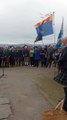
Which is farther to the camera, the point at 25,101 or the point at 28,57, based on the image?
the point at 28,57

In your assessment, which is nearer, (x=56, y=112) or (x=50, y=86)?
(x=56, y=112)

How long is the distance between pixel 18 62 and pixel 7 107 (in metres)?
19.8

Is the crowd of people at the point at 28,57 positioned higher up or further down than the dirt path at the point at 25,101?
higher up

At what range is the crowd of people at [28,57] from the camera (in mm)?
29062

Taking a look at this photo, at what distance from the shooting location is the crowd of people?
29.1 m

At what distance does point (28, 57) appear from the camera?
30.4 m

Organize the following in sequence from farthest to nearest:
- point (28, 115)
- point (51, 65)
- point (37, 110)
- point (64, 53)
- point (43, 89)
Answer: point (51, 65) < point (43, 89) < point (37, 110) < point (28, 115) < point (64, 53)

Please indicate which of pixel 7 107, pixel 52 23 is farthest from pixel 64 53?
pixel 52 23

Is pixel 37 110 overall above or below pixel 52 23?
below

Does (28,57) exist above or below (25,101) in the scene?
above

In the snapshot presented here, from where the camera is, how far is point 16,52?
1188 inches

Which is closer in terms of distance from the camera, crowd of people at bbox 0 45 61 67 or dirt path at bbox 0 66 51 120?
dirt path at bbox 0 66 51 120

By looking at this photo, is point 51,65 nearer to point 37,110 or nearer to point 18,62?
point 18,62

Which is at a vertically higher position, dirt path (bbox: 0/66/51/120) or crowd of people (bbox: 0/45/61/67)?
crowd of people (bbox: 0/45/61/67)
